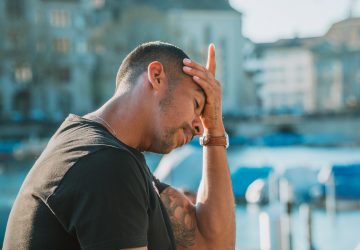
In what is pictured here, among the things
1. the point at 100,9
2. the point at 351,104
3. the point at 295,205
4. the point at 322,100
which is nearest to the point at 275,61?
the point at 322,100

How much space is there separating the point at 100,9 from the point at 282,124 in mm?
24124

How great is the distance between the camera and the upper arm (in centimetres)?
243

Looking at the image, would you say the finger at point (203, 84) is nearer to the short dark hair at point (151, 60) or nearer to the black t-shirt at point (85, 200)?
the short dark hair at point (151, 60)

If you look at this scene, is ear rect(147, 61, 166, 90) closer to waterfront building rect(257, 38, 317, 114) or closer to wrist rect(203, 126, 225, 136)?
wrist rect(203, 126, 225, 136)

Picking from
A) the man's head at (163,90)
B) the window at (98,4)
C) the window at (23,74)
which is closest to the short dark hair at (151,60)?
the man's head at (163,90)

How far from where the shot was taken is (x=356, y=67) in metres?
87.6

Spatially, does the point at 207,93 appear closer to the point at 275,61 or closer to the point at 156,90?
the point at 156,90

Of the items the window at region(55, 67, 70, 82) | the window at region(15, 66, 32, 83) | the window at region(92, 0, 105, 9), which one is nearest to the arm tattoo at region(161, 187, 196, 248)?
the window at region(15, 66, 32, 83)

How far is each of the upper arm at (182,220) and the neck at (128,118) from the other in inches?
21.1

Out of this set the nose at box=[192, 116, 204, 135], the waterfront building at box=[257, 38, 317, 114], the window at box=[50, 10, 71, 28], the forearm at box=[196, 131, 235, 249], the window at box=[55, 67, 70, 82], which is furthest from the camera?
the waterfront building at box=[257, 38, 317, 114]

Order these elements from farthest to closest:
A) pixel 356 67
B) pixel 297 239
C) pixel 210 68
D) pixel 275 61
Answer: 1. pixel 275 61
2. pixel 356 67
3. pixel 297 239
4. pixel 210 68

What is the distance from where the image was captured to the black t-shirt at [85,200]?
5.13 ft

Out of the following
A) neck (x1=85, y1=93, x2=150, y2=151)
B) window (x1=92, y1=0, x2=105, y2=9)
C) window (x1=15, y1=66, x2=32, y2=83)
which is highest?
neck (x1=85, y1=93, x2=150, y2=151)

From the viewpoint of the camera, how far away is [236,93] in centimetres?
8531
